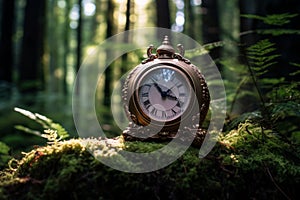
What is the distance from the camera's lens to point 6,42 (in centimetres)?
1246

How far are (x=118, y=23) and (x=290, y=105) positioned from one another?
14.1 meters

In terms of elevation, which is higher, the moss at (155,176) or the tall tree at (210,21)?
the tall tree at (210,21)

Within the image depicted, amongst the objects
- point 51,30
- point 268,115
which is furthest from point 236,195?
point 51,30

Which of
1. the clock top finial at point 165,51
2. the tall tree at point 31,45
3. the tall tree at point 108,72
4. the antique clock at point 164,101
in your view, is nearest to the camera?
the antique clock at point 164,101

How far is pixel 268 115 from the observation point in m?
3.18

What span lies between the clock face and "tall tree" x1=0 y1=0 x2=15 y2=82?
34.6 feet

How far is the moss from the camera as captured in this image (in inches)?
100

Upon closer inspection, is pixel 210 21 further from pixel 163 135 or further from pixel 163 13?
pixel 163 135

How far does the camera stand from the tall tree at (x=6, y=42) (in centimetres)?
1230

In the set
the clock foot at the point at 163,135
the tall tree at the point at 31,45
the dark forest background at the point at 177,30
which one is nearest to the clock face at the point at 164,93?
the clock foot at the point at 163,135

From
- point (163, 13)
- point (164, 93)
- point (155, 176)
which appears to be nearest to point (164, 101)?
point (164, 93)

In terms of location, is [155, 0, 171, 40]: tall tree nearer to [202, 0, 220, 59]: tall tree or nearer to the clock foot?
[202, 0, 220, 59]: tall tree

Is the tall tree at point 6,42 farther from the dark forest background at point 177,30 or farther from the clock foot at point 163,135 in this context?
the clock foot at point 163,135

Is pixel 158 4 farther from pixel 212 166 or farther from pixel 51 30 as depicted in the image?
pixel 51 30
